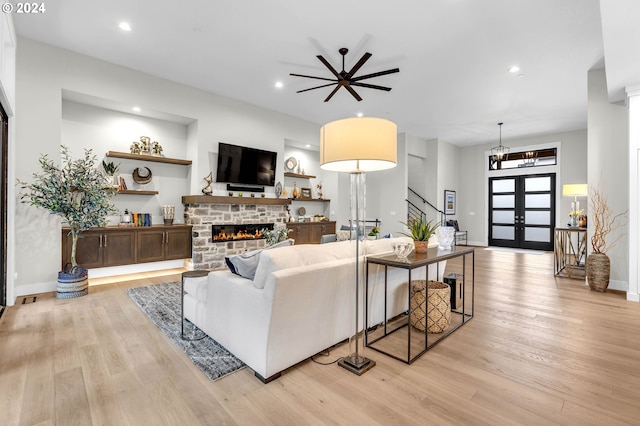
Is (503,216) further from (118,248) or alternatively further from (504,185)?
(118,248)

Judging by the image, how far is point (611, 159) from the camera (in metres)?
4.59

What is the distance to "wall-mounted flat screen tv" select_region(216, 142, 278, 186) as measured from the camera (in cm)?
615

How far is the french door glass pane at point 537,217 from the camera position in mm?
8945

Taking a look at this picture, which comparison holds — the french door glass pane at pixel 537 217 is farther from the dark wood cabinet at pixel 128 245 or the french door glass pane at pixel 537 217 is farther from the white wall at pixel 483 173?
the dark wood cabinet at pixel 128 245

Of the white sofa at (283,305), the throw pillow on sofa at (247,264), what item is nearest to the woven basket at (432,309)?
the white sofa at (283,305)

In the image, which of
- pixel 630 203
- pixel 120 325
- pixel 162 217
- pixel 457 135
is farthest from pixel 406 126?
pixel 120 325

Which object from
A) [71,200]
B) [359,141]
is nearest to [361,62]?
[359,141]

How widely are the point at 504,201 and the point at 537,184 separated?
99 cm

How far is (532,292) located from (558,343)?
6.22 feet

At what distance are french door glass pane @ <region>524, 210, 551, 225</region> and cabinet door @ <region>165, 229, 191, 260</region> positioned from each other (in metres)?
9.43

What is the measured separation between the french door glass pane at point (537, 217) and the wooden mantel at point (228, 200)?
24.1 feet

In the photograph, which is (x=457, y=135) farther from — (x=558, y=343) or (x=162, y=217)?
(x=162, y=217)

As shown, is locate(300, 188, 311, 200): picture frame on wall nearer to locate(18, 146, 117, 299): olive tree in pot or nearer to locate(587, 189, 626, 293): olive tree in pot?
locate(18, 146, 117, 299): olive tree in pot

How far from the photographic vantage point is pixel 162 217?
19.0 feet
